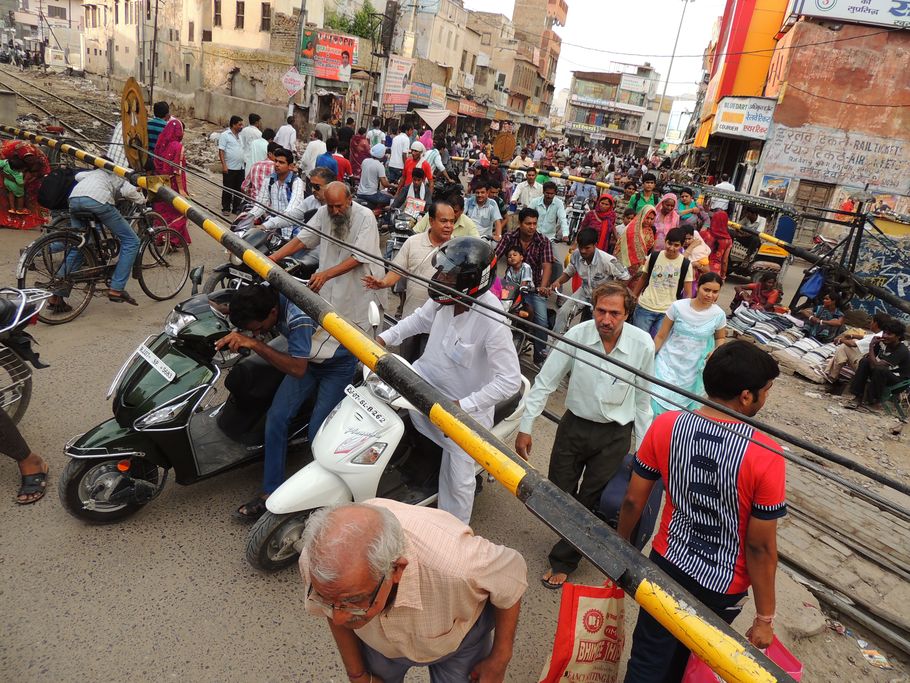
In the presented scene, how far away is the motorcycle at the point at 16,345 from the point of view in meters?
3.54

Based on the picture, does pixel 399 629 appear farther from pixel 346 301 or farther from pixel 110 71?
pixel 110 71

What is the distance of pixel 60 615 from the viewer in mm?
2734

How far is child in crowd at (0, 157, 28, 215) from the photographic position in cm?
732

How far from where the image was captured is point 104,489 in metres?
3.18

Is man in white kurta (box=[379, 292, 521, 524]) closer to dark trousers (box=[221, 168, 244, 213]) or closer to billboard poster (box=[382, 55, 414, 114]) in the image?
dark trousers (box=[221, 168, 244, 213])

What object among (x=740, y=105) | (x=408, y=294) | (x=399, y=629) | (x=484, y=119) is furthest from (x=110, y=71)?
(x=399, y=629)

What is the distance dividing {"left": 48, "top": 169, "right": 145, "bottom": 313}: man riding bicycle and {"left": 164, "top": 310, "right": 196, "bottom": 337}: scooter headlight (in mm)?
3170

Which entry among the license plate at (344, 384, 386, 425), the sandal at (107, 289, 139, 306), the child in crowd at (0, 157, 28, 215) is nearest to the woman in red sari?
the child in crowd at (0, 157, 28, 215)

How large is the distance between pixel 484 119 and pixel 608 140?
3443 cm

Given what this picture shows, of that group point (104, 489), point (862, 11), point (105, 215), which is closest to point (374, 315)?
point (104, 489)

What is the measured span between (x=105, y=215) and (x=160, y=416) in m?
3.67

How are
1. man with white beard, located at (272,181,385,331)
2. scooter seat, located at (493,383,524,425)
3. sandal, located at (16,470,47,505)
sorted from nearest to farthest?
sandal, located at (16,470,47,505) → scooter seat, located at (493,383,524,425) → man with white beard, located at (272,181,385,331)

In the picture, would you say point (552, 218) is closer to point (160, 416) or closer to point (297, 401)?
point (297, 401)

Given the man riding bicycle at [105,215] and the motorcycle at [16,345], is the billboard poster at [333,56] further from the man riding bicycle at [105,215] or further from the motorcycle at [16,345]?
the motorcycle at [16,345]
